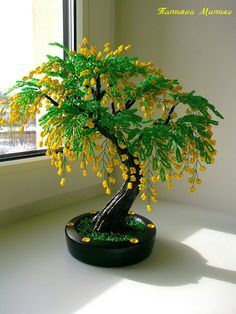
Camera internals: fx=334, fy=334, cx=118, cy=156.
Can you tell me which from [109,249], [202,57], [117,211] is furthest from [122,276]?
[202,57]

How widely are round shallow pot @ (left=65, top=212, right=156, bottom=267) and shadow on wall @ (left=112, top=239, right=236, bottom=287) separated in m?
0.03

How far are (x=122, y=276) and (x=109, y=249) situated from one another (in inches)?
3.4

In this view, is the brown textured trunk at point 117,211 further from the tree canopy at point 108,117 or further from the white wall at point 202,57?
the white wall at point 202,57

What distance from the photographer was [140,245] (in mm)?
1028

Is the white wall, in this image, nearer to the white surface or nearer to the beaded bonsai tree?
the white surface

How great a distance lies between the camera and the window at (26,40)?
1369mm

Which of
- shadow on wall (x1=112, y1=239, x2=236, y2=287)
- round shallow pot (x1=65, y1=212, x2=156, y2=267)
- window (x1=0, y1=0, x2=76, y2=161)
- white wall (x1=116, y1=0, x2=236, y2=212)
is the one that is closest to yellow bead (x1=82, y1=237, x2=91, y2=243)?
round shallow pot (x1=65, y1=212, x2=156, y2=267)

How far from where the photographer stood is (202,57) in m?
1.54

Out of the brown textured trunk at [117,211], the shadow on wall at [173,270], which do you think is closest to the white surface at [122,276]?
the shadow on wall at [173,270]

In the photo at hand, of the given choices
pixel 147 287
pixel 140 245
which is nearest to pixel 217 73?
pixel 140 245

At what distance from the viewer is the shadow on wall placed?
3.19 feet

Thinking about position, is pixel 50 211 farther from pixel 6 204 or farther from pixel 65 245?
pixel 65 245

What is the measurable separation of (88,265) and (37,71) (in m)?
0.60

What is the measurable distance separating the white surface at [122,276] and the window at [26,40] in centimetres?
35
